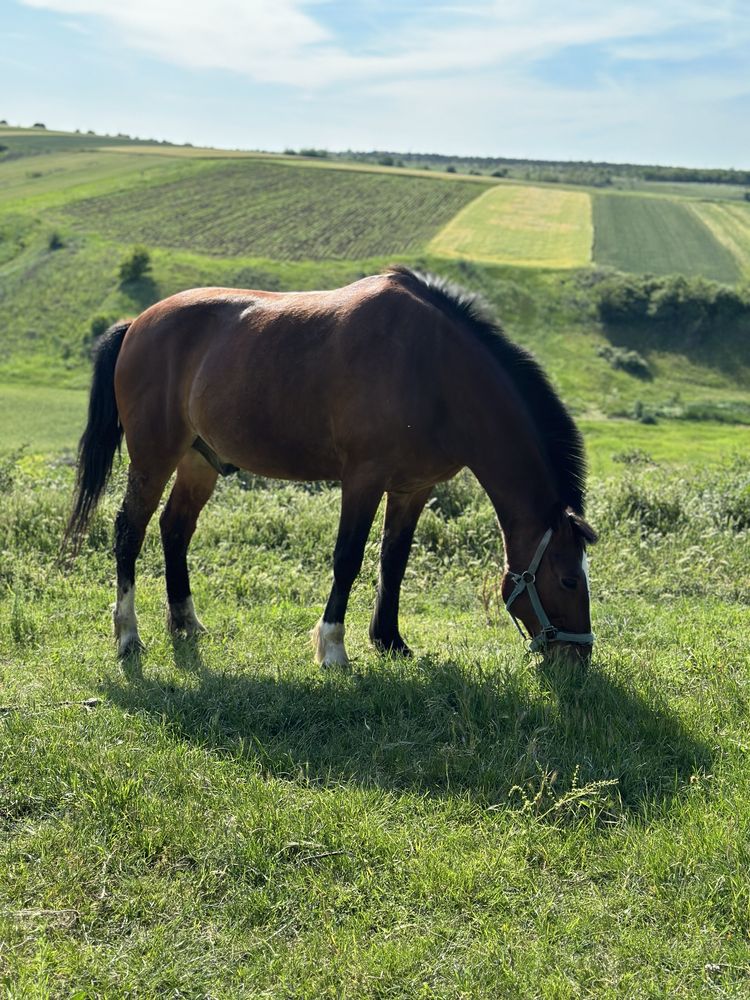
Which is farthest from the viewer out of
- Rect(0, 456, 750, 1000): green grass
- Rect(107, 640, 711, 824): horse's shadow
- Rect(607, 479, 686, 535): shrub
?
Rect(607, 479, 686, 535): shrub

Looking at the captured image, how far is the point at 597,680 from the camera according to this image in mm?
4758

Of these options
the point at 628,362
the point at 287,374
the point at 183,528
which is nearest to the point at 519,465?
the point at 287,374

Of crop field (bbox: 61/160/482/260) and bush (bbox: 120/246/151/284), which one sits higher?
crop field (bbox: 61/160/482/260)

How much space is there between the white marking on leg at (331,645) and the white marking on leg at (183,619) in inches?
48.7

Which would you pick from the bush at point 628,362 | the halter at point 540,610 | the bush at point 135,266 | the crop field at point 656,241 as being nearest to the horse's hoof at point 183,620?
the halter at point 540,610

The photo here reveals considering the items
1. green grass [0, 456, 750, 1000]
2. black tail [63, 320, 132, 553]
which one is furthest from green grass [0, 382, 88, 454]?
green grass [0, 456, 750, 1000]

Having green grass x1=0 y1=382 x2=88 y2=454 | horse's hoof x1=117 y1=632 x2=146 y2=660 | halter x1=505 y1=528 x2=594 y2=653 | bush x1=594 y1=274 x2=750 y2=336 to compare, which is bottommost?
green grass x1=0 y1=382 x2=88 y2=454

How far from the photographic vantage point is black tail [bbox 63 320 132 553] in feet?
21.7

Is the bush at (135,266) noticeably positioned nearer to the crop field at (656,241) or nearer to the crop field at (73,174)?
the crop field at (73,174)

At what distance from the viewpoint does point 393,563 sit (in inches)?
239

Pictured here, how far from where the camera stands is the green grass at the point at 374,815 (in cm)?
286

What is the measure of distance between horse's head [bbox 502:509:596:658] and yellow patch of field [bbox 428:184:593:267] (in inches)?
1981

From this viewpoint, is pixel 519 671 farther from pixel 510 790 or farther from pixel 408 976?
pixel 408 976

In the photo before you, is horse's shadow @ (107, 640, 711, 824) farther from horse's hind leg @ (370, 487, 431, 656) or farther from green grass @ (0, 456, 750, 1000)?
horse's hind leg @ (370, 487, 431, 656)
